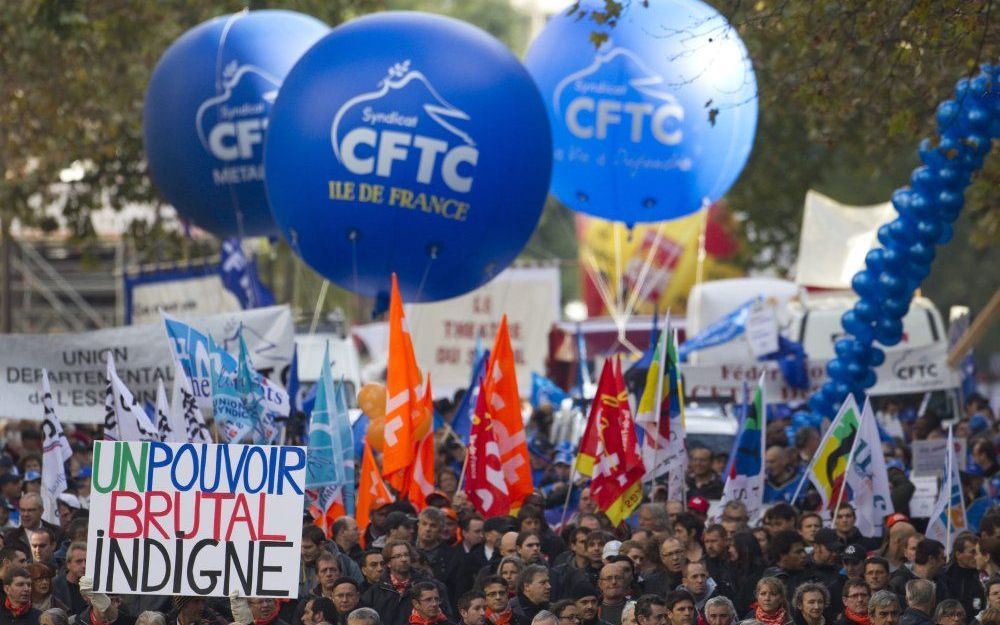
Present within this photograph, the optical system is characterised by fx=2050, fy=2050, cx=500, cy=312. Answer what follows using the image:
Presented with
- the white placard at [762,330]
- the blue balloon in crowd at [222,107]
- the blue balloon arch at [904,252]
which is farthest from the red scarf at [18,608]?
the white placard at [762,330]

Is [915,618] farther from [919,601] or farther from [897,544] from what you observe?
[897,544]

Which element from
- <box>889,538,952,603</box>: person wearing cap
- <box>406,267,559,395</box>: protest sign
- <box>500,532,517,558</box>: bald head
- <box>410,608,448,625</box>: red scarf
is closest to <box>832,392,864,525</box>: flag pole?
<box>889,538,952,603</box>: person wearing cap

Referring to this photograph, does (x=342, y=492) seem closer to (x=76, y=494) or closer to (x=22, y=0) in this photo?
(x=76, y=494)

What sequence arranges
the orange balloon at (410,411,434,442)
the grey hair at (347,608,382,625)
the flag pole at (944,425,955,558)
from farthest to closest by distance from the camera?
the orange balloon at (410,411,434,442), the flag pole at (944,425,955,558), the grey hair at (347,608,382,625)

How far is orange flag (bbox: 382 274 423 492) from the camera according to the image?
47.1ft

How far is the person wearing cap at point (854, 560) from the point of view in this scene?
1208 centimetres

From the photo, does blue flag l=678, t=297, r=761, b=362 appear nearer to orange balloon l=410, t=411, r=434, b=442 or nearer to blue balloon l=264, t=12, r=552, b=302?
blue balloon l=264, t=12, r=552, b=302

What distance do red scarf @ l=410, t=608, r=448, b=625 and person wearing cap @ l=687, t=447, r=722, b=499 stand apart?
14.8 feet

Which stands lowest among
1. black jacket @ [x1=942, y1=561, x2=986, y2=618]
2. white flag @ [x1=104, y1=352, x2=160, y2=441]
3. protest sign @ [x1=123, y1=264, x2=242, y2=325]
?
black jacket @ [x1=942, y1=561, x2=986, y2=618]

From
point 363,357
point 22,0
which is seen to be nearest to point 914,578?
point 22,0

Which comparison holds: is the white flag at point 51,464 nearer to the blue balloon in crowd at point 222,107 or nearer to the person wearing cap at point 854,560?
the person wearing cap at point 854,560

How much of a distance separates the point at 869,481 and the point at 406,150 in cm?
438

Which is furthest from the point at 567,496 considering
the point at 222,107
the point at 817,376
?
the point at 817,376

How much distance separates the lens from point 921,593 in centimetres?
1065
